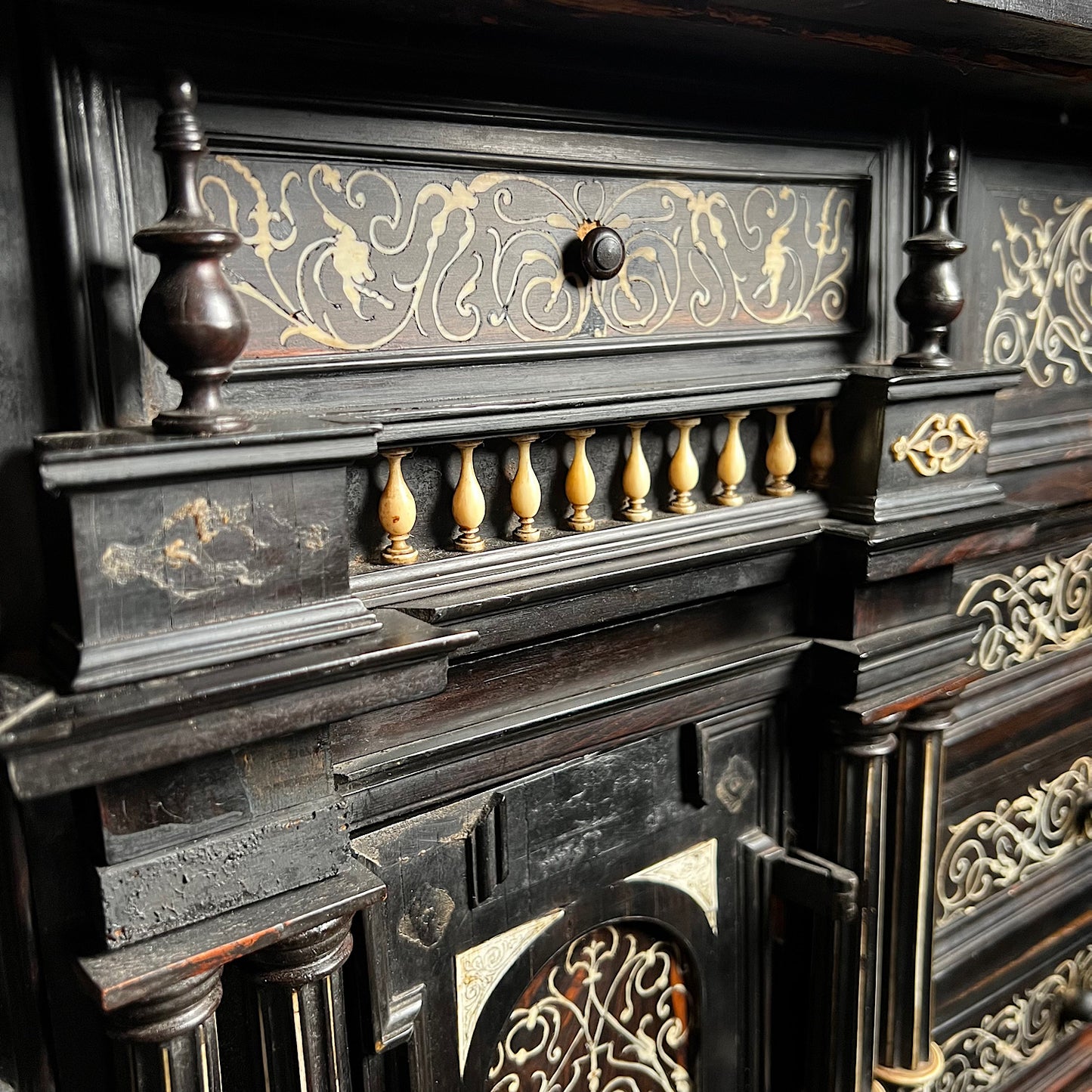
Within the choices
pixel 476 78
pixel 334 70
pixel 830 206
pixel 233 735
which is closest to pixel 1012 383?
pixel 830 206

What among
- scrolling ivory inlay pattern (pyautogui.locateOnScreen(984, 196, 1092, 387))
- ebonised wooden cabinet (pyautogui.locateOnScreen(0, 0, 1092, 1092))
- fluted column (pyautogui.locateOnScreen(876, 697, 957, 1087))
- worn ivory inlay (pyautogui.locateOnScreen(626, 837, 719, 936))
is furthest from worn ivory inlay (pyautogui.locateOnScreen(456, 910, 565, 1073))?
scrolling ivory inlay pattern (pyautogui.locateOnScreen(984, 196, 1092, 387))

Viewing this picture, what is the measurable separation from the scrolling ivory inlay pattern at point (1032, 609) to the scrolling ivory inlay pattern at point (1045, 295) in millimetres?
313

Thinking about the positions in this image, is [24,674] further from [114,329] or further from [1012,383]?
[1012,383]

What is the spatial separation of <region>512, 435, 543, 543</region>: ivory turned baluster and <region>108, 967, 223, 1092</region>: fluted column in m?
0.50

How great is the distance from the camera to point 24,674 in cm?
79

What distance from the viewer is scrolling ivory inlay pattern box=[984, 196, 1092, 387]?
1548 mm

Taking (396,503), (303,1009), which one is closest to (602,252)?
(396,503)

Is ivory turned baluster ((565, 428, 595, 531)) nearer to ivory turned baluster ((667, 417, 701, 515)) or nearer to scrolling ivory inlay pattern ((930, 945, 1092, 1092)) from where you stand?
ivory turned baluster ((667, 417, 701, 515))

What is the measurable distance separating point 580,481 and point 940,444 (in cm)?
50

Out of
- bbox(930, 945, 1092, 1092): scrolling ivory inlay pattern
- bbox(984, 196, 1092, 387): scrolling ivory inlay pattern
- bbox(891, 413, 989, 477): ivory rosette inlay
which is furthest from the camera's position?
bbox(930, 945, 1092, 1092): scrolling ivory inlay pattern

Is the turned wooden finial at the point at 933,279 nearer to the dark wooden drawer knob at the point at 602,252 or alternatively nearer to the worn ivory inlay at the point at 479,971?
the dark wooden drawer knob at the point at 602,252

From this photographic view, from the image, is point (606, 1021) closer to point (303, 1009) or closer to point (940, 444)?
point (303, 1009)

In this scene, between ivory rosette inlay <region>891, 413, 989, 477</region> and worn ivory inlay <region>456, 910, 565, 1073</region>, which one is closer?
worn ivory inlay <region>456, 910, 565, 1073</region>

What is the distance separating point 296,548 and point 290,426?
0.09m
